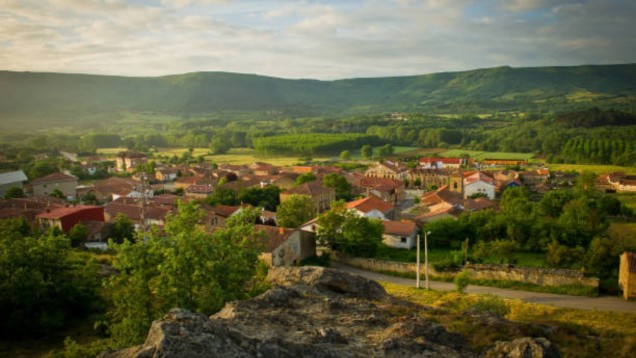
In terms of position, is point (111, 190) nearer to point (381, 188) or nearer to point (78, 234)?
point (78, 234)

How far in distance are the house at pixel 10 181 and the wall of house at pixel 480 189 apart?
192 feet

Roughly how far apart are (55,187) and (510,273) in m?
58.2

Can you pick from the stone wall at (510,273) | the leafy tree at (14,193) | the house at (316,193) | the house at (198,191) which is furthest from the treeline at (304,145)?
the stone wall at (510,273)

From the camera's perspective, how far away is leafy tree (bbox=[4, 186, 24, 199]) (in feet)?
178

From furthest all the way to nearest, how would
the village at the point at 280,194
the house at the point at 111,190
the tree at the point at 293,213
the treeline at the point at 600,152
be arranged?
the treeline at the point at 600,152, the house at the point at 111,190, the tree at the point at 293,213, the village at the point at 280,194

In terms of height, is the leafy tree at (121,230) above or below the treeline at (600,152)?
above

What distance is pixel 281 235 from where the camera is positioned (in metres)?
32.8

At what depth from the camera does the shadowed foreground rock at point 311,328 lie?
8016 millimetres

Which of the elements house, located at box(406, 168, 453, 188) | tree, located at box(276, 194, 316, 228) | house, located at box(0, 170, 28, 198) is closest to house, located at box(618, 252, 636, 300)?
tree, located at box(276, 194, 316, 228)

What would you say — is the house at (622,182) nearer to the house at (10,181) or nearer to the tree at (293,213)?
the tree at (293,213)

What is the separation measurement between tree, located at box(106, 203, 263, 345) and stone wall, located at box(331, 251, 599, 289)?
18902mm

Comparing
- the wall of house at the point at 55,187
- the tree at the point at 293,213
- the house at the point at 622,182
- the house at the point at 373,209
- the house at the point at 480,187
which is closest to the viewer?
the tree at the point at 293,213

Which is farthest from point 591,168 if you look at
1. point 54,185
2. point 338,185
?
point 54,185

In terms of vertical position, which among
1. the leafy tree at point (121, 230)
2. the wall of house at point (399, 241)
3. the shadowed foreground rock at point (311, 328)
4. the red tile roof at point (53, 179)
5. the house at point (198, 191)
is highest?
the shadowed foreground rock at point (311, 328)
